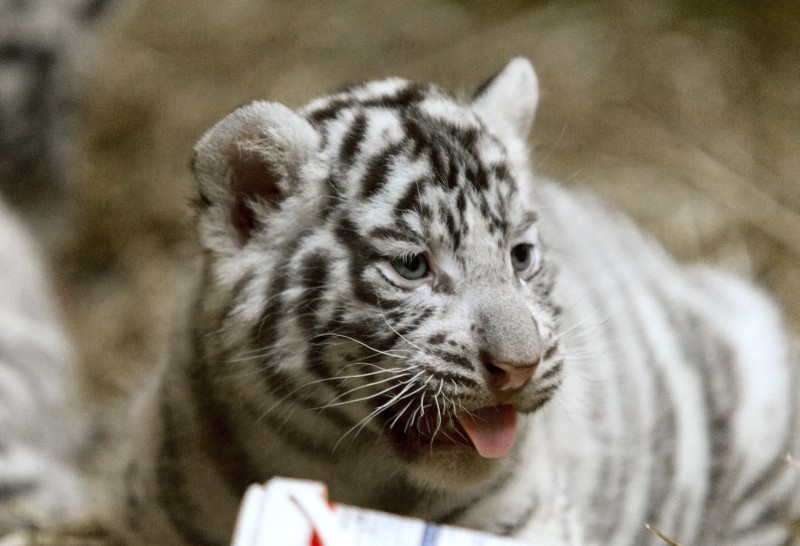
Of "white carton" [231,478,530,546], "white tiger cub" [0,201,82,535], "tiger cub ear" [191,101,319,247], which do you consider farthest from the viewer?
"white tiger cub" [0,201,82,535]

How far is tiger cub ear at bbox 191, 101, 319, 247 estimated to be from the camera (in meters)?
1.36

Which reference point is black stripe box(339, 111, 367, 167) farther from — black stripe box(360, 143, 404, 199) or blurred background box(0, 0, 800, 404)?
blurred background box(0, 0, 800, 404)

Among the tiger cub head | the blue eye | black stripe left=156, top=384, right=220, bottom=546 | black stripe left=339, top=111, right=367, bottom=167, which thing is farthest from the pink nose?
black stripe left=156, top=384, right=220, bottom=546

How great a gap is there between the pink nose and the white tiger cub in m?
1.04

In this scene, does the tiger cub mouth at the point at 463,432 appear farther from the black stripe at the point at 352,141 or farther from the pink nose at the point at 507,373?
the black stripe at the point at 352,141

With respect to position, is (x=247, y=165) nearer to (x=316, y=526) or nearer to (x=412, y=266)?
(x=412, y=266)

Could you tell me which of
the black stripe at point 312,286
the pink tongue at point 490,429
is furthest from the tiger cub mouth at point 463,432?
the black stripe at point 312,286

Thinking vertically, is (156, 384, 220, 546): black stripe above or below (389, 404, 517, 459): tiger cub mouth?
below

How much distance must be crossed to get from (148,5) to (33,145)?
669 millimetres

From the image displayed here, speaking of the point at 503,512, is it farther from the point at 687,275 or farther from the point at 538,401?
the point at 687,275

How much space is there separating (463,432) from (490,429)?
45mm

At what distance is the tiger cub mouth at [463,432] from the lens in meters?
1.33

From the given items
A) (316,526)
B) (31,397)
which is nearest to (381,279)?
(316,526)

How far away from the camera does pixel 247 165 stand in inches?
55.7
